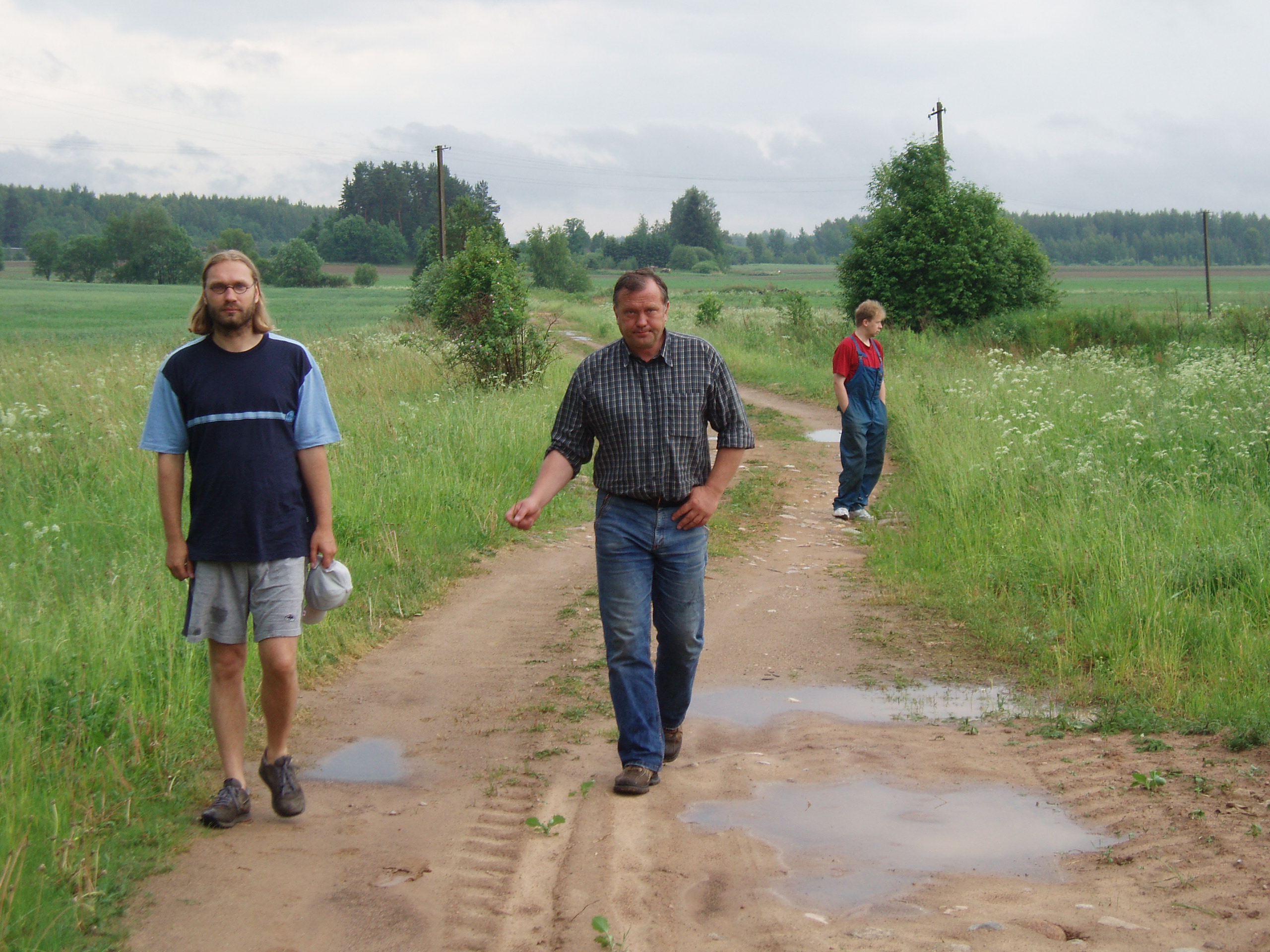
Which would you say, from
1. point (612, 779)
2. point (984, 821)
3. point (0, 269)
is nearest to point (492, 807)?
point (612, 779)

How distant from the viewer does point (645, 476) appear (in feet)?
14.0

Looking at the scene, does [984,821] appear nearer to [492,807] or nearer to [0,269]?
[492,807]

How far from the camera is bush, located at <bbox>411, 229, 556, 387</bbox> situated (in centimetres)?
1605

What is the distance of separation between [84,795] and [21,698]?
0.81 m

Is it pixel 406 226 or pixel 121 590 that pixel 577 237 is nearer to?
pixel 406 226

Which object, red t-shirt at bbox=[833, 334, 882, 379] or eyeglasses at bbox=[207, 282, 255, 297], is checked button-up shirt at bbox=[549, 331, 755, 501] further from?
red t-shirt at bbox=[833, 334, 882, 379]

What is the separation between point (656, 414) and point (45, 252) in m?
84.7

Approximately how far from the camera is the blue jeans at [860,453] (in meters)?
10.0

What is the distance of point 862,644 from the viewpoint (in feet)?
21.5

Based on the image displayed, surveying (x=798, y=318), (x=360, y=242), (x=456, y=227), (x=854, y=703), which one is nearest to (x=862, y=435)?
(x=854, y=703)

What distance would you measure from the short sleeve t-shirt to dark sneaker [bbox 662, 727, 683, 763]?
18.9 feet

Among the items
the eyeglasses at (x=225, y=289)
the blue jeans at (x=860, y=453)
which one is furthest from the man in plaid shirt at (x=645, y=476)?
the blue jeans at (x=860, y=453)

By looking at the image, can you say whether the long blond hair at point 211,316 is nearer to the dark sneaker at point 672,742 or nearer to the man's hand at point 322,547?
the man's hand at point 322,547

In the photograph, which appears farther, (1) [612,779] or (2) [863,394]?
(2) [863,394]
